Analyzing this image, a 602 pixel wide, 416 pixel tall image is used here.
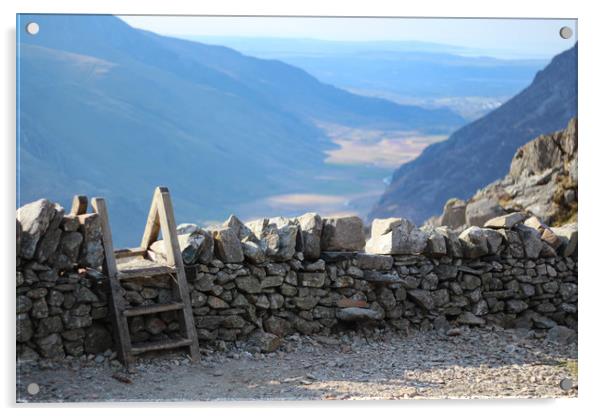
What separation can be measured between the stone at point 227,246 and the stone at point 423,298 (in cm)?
163

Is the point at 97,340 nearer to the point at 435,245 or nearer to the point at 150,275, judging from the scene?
the point at 150,275

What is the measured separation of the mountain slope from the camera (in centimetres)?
1237

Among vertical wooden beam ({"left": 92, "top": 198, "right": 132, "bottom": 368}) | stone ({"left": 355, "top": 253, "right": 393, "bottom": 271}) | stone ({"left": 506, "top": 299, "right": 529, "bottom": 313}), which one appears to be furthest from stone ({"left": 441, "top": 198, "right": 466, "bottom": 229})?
vertical wooden beam ({"left": 92, "top": 198, "right": 132, "bottom": 368})

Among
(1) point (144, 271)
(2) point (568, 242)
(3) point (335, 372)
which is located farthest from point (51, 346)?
(2) point (568, 242)

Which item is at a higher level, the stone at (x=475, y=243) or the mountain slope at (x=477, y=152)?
the mountain slope at (x=477, y=152)

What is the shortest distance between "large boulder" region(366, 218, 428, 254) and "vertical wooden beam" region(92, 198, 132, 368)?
92.6 inches

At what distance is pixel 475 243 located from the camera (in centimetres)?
861

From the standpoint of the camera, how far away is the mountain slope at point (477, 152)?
12.4 metres

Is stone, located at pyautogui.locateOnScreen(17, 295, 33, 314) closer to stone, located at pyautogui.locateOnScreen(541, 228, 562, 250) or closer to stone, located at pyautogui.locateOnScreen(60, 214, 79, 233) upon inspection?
stone, located at pyautogui.locateOnScreen(60, 214, 79, 233)

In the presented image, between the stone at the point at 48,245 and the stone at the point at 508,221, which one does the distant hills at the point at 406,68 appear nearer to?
the stone at the point at 508,221

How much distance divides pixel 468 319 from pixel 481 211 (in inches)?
112

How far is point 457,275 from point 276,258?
173cm

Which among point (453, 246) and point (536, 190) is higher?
point (536, 190)

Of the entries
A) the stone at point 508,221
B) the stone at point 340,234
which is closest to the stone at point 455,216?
the stone at point 508,221
